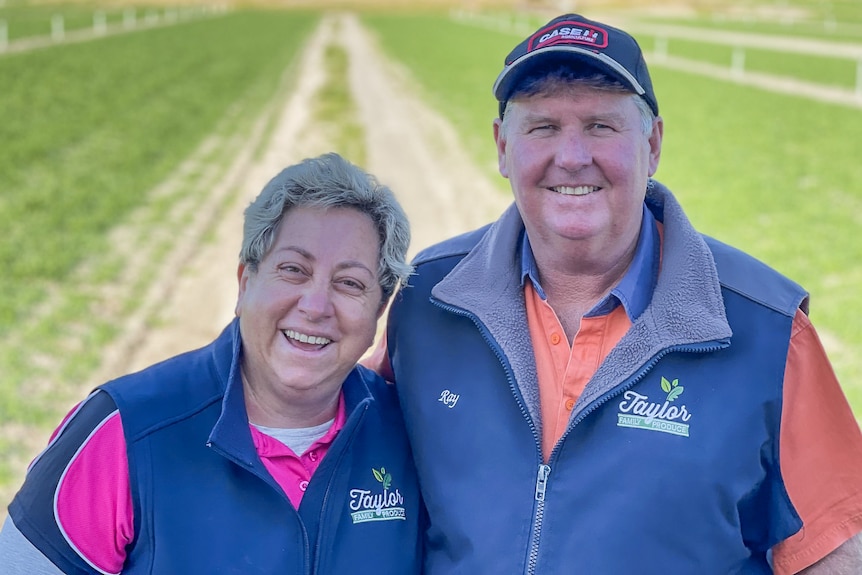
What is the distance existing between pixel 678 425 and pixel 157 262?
859cm

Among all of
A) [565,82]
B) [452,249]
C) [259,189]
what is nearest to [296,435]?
[452,249]

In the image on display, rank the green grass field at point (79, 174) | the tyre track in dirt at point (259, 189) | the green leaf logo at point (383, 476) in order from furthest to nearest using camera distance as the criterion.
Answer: the tyre track in dirt at point (259, 189)
the green grass field at point (79, 174)
the green leaf logo at point (383, 476)

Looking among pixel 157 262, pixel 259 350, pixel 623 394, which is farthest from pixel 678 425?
pixel 157 262

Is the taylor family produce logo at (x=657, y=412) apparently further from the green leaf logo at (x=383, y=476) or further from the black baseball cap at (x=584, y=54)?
the black baseball cap at (x=584, y=54)

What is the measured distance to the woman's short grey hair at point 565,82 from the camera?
2.65 metres

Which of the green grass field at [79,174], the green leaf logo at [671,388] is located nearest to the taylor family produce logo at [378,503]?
the green leaf logo at [671,388]

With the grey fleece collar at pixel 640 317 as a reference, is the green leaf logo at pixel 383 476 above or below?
below

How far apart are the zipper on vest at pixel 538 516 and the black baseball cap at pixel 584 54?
40.9 inches

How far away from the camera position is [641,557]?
243cm

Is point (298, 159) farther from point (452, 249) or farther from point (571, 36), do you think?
point (571, 36)

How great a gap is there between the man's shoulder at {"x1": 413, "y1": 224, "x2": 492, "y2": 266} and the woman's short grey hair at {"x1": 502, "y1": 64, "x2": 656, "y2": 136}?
0.56m

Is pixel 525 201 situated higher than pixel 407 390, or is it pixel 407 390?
pixel 525 201

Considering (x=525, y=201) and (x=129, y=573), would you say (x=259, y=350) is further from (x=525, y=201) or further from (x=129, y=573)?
(x=525, y=201)

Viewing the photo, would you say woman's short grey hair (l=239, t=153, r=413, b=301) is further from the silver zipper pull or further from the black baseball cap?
the silver zipper pull
